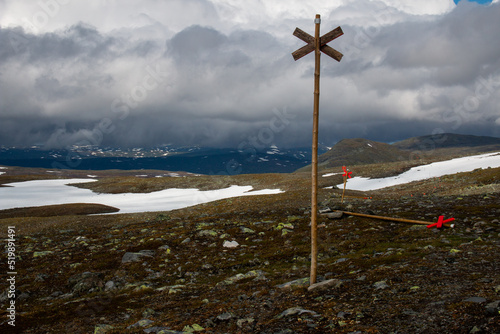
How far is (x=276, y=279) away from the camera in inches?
504

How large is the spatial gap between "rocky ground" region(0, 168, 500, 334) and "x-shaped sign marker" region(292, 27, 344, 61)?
7.98m

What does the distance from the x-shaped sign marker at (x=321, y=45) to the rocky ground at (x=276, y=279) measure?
7983 mm

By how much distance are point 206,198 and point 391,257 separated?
64575 mm

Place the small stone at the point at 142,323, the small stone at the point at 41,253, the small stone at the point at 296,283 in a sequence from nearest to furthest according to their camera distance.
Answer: the small stone at the point at 142,323 → the small stone at the point at 296,283 → the small stone at the point at 41,253

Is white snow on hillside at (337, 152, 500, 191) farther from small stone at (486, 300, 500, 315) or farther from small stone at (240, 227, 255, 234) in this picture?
small stone at (486, 300, 500, 315)

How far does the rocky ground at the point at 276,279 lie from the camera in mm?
7797

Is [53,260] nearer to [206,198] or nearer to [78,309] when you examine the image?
[78,309]

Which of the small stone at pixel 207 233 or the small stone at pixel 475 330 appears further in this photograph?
the small stone at pixel 207 233

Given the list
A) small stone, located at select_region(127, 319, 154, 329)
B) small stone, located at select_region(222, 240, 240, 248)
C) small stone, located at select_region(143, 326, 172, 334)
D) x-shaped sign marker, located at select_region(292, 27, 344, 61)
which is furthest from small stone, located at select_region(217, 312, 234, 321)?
small stone, located at select_region(222, 240, 240, 248)

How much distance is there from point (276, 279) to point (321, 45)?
944cm

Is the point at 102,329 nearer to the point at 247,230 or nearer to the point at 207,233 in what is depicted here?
the point at 207,233

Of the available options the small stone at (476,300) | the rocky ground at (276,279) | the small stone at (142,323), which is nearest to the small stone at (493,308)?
the rocky ground at (276,279)

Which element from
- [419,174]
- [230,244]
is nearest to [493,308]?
[230,244]

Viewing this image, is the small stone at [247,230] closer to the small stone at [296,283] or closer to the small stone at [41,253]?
the small stone at [296,283]
